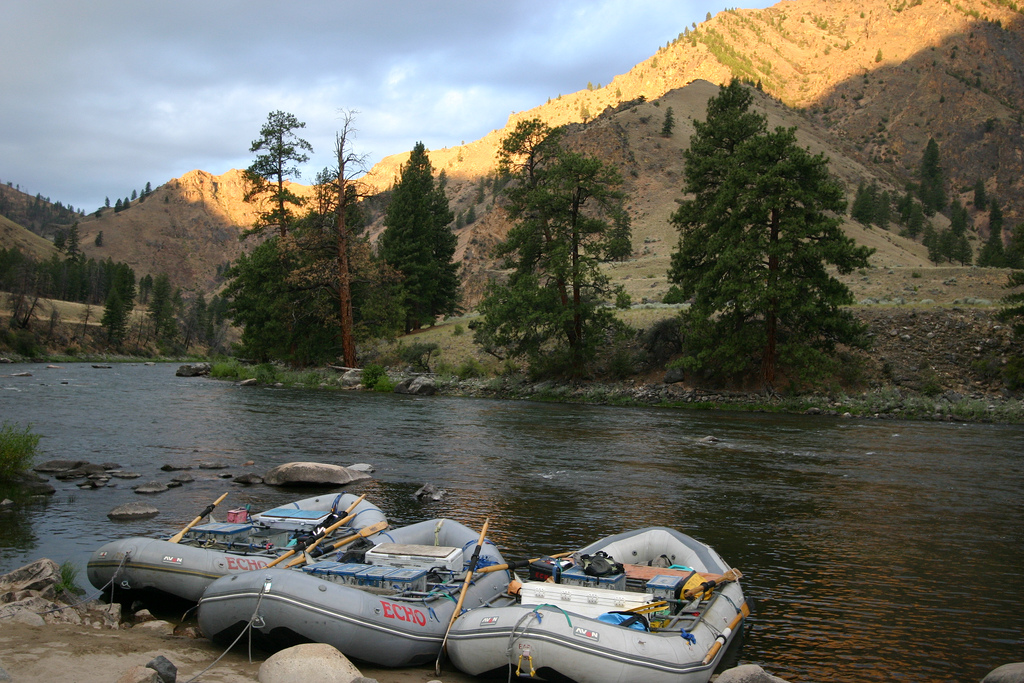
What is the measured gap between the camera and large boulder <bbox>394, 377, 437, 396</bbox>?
36.2 meters

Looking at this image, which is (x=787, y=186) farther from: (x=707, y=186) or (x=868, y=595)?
(x=868, y=595)

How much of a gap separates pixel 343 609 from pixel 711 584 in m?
4.03

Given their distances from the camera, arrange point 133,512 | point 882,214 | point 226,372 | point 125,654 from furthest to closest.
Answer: point 882,214
point 226,372
point 133,512
point 125,654

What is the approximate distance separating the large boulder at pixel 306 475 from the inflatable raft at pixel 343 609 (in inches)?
265

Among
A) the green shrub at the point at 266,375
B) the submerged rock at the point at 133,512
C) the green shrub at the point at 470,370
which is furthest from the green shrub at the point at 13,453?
the green shrub at the point at 266,375

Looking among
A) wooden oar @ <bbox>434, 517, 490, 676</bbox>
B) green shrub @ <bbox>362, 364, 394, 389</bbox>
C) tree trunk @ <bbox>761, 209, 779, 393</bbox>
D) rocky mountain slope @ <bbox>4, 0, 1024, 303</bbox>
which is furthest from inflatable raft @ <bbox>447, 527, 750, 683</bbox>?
rocky mountain slope @ <bbox>4, 0, 1024, 303</bbox>

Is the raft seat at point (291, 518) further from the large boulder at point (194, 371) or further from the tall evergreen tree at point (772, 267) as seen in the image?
the large boulder at point (194, 371)

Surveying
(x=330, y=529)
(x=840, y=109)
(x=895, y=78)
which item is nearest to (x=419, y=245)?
(x=330, y=529)

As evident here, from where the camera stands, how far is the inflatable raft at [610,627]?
596cm

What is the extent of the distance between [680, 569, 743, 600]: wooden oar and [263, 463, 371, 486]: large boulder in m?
8.65

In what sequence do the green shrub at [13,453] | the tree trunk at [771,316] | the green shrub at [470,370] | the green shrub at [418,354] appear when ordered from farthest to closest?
the green shrub at [418,354], the green shrub at [470,370], the tree trunk at [771,316], the green shrub at [13,453]

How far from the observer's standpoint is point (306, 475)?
14.0 m

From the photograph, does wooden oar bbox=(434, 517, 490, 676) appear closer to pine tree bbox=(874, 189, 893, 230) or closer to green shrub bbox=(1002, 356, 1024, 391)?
green shrub bbox=(1002, 356, 1024, 391)

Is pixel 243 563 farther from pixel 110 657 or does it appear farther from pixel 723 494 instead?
pixel 723 494
